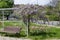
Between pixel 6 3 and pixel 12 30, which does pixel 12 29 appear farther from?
pixel 6 3

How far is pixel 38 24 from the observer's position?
9547 millimetres

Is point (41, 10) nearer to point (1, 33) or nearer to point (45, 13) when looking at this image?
point (45, 13)

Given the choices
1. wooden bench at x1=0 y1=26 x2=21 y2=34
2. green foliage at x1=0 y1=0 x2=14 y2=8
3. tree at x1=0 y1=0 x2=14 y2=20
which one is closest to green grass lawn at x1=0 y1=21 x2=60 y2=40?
wooden bench at x1=0 y1=26 x2=21 y2=34

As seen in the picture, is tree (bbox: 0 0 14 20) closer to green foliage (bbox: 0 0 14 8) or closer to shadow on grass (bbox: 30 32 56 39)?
green foliage (bbox: 0 0 14 8)

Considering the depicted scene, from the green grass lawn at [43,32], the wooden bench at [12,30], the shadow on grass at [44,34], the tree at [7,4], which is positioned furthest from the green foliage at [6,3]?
the shadow on grass at [44,34]

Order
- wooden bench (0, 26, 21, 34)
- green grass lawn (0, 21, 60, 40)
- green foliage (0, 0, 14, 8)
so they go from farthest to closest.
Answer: green foliage (0, 0, 14, 8), wooden bench (0, 26, 21, 34), green grass lawn (0, 21, 60, 40)

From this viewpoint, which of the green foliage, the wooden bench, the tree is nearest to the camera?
the wooden bench

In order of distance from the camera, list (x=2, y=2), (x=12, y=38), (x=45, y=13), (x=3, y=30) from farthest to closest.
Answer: (x=2, y=2) < (x=3, y=30) < (x=45, y=13) < (x=12, y=38)

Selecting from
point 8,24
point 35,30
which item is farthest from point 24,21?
point 8,24

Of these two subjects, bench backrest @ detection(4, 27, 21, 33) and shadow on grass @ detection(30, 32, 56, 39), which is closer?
shadow on grass @ detection(30, 32, 56, 39)

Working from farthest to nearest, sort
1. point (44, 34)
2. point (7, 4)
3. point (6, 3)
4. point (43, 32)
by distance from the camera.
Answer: point (6, 3)
point (7, 4)
point (43, 32)
point (44, 34)

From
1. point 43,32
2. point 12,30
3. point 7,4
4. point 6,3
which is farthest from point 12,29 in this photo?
point 6,3

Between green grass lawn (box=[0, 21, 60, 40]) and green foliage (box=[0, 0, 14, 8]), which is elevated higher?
green foliage (box=[0, 0, 14, 8])

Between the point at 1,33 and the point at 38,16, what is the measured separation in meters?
1.77
